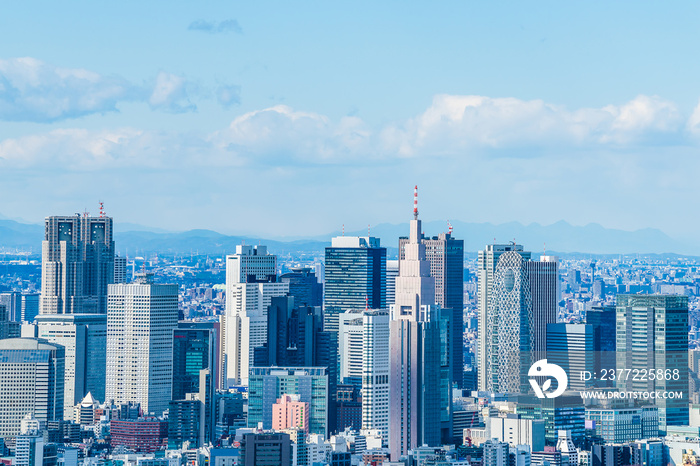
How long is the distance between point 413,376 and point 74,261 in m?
23.2

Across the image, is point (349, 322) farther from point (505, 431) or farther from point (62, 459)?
point (62, 459)

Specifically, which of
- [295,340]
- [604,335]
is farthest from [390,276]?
[604,335]

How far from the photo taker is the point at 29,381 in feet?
165

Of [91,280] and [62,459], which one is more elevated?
[91,280]

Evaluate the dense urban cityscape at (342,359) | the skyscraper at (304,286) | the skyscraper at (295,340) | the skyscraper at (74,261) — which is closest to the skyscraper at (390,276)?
the dense urban cityscape at (342,359)

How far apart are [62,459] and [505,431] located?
1125 centimetres

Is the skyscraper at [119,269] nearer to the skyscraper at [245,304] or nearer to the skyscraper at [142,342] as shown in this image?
the skyscraper at [245,304]

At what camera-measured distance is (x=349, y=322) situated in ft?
176

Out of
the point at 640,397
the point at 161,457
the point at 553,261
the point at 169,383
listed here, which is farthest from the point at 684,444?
the point at 553,261

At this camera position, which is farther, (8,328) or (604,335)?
(8,328)

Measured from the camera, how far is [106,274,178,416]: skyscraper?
53900mm

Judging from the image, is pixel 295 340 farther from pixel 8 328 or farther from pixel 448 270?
pixel 448 270

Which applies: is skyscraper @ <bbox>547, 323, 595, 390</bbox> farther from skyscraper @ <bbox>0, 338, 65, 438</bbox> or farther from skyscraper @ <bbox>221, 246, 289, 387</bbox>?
skyscraper @ <bbox>0, 338, 65, 438</bbox>

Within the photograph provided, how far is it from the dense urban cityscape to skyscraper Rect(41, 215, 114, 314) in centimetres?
8
